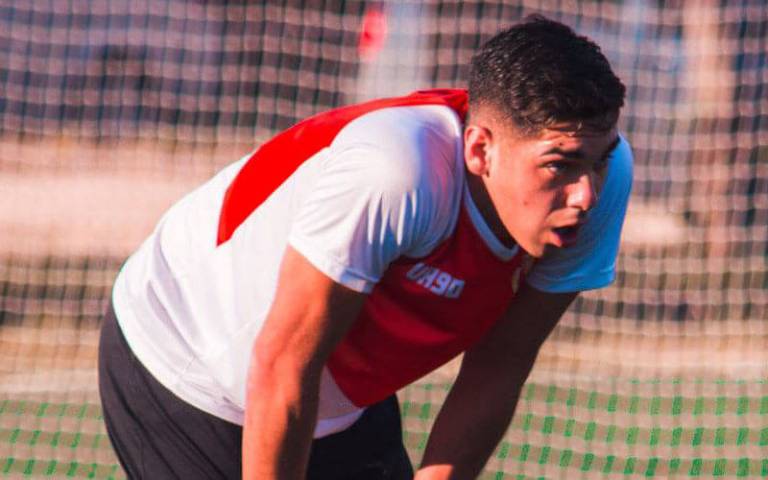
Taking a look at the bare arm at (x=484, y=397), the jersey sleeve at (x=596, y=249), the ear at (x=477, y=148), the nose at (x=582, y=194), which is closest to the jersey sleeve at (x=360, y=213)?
the ear at (x=477, y=148)

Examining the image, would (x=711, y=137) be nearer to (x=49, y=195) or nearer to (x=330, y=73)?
(x=330, y=73)

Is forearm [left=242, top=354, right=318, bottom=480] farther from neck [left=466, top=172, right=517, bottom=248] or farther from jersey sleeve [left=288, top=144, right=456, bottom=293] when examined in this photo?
neck [left=466, top=172, right=517, bottom=248]

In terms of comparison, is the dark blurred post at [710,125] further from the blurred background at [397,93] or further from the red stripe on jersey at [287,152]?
the red stripe on jersey at [287,152]

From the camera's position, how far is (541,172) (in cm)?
197

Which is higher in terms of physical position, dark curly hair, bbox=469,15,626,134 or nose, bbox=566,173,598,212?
dark curly hair, bbox=469,15,626,134

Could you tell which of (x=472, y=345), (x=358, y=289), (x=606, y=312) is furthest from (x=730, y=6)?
(x=358, y=289)

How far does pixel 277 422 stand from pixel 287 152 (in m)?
0.46

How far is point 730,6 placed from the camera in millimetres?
7402

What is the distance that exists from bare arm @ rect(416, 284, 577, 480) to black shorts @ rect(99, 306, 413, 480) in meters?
0.14

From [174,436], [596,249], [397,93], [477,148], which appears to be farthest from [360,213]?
[397,93]

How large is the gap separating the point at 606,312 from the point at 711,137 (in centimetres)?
132

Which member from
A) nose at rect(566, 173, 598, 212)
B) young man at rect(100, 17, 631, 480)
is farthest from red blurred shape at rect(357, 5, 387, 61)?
nose at rect(566, 173, 598, 212)

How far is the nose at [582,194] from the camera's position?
1984 millimetres

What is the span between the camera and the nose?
78.1 inches
